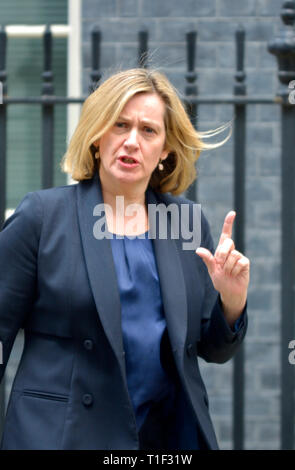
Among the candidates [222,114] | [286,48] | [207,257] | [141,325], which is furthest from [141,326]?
[222,114]

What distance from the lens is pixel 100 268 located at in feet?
8.39

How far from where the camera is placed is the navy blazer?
8.26ft

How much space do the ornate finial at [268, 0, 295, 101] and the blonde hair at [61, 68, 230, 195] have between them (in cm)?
86

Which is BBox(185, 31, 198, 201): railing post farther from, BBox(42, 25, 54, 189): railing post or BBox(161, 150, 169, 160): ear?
BBox(161, 150, 169, 160): ear

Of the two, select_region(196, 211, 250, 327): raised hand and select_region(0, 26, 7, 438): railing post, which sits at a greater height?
select_region(0, 26, 7, 438): railing post

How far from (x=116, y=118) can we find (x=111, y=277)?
46 centimetres

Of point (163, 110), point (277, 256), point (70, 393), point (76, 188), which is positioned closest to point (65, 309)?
point (70, 393)

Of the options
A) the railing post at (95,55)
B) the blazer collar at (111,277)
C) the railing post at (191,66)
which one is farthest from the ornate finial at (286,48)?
the blazer collar at (111,277)

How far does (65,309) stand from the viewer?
2.52 metres

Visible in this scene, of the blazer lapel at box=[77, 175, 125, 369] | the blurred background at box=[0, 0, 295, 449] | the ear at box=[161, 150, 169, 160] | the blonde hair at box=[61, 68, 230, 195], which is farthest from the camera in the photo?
the blurred background at box=[0, 0, 295, 449]
